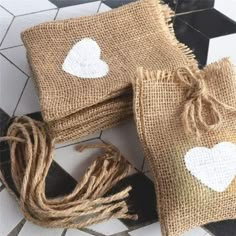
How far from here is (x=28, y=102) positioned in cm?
72

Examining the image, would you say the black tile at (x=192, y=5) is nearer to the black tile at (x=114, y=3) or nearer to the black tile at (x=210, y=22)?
the black tile at (x=210, y=22)

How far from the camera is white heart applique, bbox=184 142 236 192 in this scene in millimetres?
563

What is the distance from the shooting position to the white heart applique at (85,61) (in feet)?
2.13

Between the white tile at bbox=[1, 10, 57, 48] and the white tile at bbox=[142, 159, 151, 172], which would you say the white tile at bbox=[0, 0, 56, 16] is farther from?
the white tile at bbox=[142, 159, 151, 172]

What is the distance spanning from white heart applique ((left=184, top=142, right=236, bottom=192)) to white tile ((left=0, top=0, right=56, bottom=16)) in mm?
483

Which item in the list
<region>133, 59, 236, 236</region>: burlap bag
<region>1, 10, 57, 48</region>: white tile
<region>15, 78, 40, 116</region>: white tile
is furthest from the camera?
<region>1, 10, 57, 48</region>: white tile

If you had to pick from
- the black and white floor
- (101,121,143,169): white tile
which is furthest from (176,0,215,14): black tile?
(101,121,143,169): white tile

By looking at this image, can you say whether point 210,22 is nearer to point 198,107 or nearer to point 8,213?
point 198,107

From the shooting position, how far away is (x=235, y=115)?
0.62 m

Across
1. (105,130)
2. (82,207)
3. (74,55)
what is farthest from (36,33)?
(82,207)

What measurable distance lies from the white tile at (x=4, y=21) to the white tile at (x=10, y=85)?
0.08m

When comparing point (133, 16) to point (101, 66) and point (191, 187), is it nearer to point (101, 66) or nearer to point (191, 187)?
point (101, 66)

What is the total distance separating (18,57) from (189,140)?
38cm

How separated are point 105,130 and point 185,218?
202 millimetres
